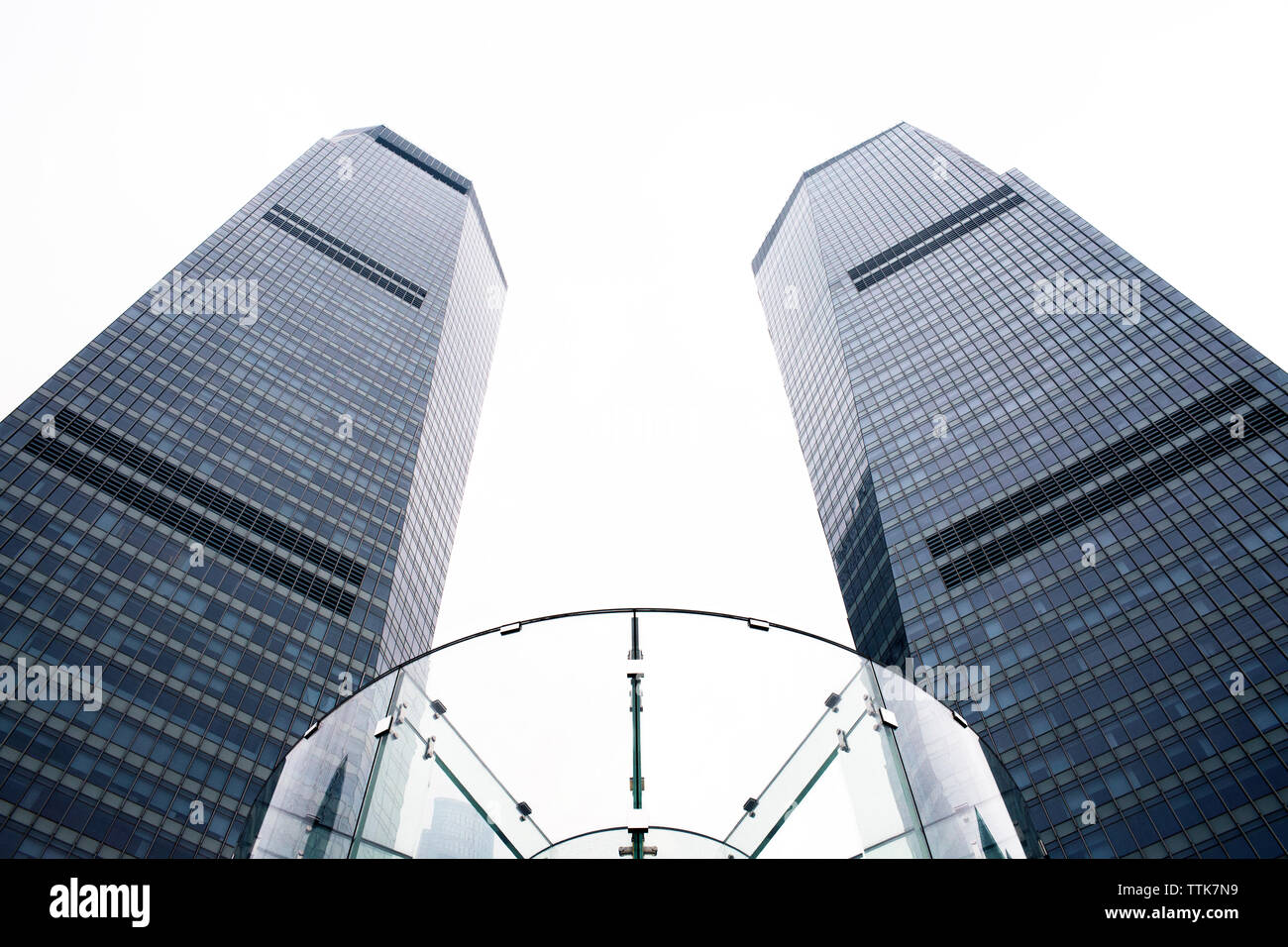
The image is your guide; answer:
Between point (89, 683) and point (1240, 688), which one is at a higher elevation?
point (89, 683)

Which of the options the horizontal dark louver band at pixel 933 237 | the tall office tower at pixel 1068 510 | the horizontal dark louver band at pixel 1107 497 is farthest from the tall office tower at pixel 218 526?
the horizontal dark louver band at pixel 933 237

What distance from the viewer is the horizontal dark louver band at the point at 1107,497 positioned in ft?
212

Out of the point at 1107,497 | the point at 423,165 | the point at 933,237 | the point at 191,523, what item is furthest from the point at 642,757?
the point at 423,165

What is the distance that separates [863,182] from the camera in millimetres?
135250

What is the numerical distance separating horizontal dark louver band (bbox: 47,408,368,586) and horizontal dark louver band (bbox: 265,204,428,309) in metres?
47.0

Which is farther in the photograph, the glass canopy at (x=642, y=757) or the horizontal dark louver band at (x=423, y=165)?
the horizontal dark louver band at (x=423, y=165)

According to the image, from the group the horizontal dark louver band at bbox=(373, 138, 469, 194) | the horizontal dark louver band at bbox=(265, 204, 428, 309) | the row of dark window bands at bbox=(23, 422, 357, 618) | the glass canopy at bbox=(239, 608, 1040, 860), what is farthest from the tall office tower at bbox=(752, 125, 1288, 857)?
the horizontal dark louver band at bbox=(373, 138, 469, 194)

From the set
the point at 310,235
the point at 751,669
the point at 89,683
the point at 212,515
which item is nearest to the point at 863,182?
the point at 310,235

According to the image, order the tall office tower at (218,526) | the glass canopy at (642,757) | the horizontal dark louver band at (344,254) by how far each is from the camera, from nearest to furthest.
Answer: the glass canopy at (642,757), the tall office tower at (218,526), the horizontal dark louver band at (344,254)

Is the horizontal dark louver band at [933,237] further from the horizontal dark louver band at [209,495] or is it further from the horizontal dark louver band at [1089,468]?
the horizontal dark louver band at [209,495]

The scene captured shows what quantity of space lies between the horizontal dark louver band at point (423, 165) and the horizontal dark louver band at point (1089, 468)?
4539 inches

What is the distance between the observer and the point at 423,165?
156 meters

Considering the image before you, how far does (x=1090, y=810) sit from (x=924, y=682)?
41.3 ft
